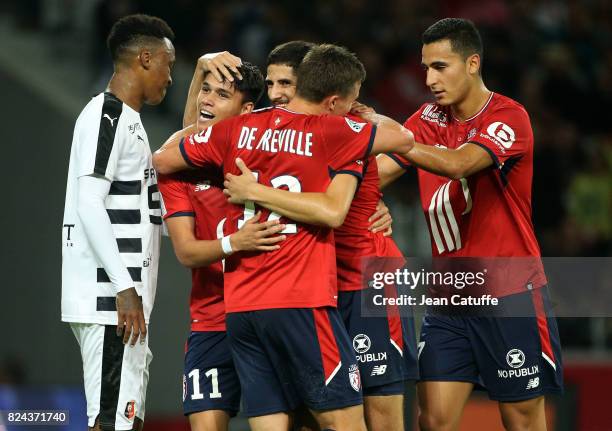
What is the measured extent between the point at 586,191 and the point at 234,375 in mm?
5918

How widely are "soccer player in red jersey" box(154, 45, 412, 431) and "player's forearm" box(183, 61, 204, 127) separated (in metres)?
0.72

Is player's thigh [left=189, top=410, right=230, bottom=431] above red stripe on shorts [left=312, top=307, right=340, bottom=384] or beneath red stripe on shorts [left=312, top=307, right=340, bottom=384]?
beneath

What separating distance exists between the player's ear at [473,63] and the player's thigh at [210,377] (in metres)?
1.93

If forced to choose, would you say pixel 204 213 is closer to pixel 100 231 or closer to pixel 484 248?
pixel 100 231

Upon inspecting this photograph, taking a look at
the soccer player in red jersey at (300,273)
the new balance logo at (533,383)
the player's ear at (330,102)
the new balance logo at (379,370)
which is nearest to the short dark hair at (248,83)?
the soccer player in red jersey at (300,273)

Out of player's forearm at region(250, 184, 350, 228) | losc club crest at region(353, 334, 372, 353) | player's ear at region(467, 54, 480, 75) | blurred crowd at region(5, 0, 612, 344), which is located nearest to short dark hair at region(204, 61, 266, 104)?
player's forearm at region(250, 184, 350, 228)

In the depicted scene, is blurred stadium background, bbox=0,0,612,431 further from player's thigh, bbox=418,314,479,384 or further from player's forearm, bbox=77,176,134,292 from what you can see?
player's forearm, bbox=77,176,134,292

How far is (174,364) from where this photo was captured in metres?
9.76

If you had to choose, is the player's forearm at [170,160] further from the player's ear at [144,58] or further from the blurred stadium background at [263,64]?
the blurred stadium background at [263,64]

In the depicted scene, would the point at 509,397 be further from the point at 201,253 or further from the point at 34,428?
the point at 34,428

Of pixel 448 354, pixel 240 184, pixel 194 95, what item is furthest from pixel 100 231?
pixel 448 354

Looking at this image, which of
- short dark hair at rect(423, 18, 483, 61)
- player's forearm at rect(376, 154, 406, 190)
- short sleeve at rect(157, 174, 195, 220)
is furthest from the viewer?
player's forearm at rect(376, 154, 406, 190)

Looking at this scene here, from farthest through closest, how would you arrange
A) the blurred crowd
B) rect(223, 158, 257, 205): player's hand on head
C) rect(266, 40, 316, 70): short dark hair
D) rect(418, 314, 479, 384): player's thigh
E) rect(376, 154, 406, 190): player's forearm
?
the blurred crowd < rect(376, 154, 406, 190): player's forearm < rect(418, 314, 479, 384): player's thigh < rect(266, 40, 316, 70): short dark hair < rect(223, 158, 257, 205): player's hand on head

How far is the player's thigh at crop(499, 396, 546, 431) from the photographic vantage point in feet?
18.2
